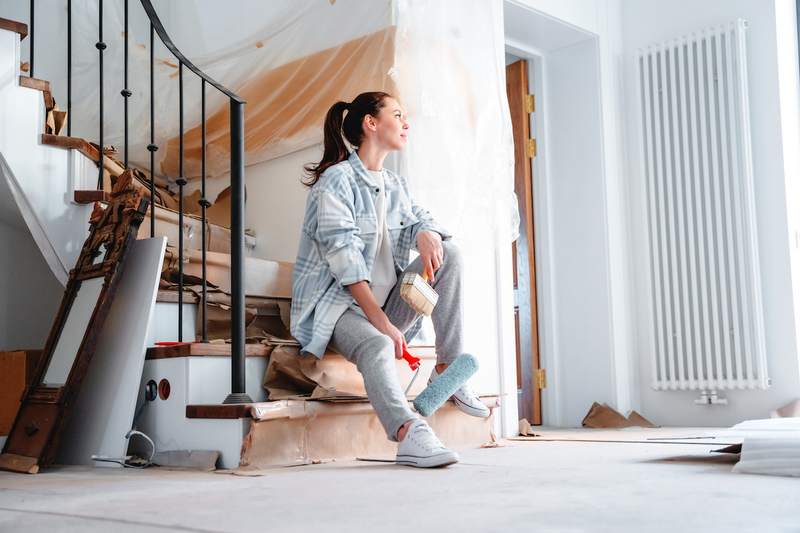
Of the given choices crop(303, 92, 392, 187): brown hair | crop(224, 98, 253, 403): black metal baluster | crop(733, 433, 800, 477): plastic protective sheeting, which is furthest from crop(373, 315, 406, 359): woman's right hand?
crop(733, 433, 800, 477): plastic protective sheeting

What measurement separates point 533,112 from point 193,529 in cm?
368

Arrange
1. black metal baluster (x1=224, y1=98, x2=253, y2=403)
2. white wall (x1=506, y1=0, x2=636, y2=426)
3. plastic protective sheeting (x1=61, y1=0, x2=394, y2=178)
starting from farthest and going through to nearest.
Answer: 1. white wall (x1=506, y1=0, x2=636, y2=426)
2. plastic protective sheeting (x1=61, y1=0, x2=394, y2=178)
3. black metal baluster (x1=224, y1=98, x2=253, y2=403)

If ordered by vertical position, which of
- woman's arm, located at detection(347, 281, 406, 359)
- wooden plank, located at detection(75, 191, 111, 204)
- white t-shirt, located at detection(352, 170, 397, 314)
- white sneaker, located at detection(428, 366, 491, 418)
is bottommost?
white sneaker, located at detection(428, 366, 491, 418)

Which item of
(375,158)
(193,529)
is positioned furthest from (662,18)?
(193,529)

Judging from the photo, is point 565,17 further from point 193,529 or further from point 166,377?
point 193,529

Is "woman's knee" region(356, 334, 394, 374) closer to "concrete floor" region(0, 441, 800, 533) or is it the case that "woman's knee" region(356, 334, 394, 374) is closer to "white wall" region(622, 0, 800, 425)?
"concrete floor" region(0, 441, 800, 533)

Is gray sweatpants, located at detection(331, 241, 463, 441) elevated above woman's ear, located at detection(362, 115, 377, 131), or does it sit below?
below

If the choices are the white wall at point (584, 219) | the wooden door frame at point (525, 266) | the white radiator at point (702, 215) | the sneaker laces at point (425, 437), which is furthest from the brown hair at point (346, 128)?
the white radiator at point (702, 215)

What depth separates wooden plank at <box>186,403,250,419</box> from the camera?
210 cm

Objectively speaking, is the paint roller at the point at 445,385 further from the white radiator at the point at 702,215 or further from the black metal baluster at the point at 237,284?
the white radiator at the point at 702,215

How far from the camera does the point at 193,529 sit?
1.21 metres

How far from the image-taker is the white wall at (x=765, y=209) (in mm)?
3979

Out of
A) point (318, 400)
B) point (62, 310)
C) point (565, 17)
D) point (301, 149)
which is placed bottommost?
point (318, 400)

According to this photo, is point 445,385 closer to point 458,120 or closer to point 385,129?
point 385,129
